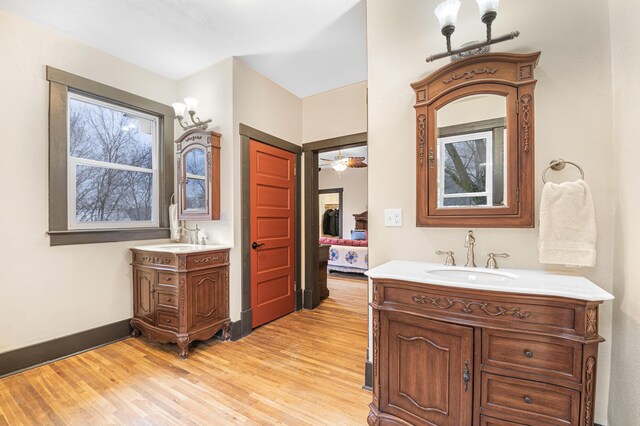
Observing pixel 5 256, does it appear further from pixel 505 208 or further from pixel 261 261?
pixel 505 208

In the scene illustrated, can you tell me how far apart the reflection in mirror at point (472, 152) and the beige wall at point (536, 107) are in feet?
0.58

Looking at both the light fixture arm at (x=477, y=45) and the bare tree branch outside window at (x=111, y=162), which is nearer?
the light fixture arm at (x=477, y=45)

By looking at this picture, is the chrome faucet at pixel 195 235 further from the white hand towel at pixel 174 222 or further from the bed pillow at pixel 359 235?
the bed pillow at pixel 359 235

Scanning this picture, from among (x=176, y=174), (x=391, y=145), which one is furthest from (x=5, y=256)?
(x=391, y=145)

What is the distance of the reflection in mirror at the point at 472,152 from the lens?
1667 mm

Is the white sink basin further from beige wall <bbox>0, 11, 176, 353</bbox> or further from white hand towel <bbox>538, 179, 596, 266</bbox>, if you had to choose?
beige wall <bbox>0, 11, 176, 353</bbox>

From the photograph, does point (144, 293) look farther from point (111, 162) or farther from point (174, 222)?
point (111, 162)

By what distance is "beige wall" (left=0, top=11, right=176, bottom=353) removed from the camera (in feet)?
7.22

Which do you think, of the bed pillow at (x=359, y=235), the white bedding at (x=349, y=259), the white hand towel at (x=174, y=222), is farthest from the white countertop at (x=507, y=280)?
the bed pillow at (x=359, y=235)

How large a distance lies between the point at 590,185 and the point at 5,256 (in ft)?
13.1

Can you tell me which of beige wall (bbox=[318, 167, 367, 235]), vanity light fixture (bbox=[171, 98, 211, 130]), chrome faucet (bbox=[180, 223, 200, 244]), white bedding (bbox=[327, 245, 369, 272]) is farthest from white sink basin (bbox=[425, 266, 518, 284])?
beige wall (bbox=[318, 167, 367, 235])

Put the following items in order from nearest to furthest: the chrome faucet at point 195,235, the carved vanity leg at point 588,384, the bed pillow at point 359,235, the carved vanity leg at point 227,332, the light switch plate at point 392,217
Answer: the carved vanity leg at point 588,384 < the light switch plate at point 392,217 < the carved vanity leg at point 227,332 < the chrome faucet at point 195,235 < the bed pillow at point 359,235

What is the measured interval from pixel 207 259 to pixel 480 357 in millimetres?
2295

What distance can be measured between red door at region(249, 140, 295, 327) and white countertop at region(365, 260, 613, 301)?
1800mm
